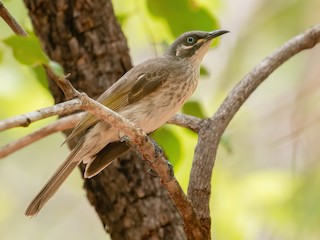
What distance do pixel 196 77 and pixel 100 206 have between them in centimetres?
89

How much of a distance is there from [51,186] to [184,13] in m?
1.28

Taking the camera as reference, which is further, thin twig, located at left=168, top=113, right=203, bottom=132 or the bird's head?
the bird's head

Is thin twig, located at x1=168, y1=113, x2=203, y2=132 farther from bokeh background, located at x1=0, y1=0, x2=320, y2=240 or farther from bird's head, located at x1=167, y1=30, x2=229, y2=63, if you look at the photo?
bird's head, located at x1=167, y1=30, x2=229, y2=63

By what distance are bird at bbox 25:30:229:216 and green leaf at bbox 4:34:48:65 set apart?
79 centimetres

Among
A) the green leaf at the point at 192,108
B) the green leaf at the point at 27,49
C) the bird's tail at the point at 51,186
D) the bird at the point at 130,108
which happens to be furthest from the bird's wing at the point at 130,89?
the green leaf at the point at 27,49

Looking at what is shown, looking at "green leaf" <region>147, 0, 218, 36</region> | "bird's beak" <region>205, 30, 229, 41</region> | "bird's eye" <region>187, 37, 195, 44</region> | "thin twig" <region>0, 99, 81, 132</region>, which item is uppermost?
"green leaf" <region>147, 0, 218, 36</region>

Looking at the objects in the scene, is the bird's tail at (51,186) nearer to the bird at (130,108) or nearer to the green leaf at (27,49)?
the bird at (130,108)

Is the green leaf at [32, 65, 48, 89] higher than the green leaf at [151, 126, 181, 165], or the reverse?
the green leaf at [32, 65, 48, 89]

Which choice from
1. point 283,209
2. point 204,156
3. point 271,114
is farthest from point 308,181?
point 204,156

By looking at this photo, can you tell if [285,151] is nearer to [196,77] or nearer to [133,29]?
[133,29]

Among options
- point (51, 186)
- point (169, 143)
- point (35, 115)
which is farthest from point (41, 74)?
point (35, 115)

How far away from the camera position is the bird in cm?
390

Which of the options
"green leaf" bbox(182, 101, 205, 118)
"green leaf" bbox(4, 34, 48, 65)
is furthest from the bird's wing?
"green leaf" bbox(4, 34, 48, 65)

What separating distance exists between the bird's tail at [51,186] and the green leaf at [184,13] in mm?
956
